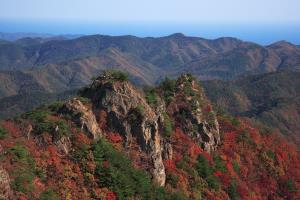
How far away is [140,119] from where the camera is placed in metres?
48.0

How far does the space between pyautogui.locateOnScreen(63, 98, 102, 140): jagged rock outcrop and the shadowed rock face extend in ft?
8.10

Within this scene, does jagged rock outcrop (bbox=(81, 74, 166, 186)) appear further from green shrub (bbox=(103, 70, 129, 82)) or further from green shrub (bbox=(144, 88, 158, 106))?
green shrub (bbox=(144, 88, 158, 106))

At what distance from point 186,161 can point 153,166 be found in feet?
19.8

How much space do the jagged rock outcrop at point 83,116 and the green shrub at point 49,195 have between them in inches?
376

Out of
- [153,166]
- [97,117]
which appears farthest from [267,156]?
[97,117]

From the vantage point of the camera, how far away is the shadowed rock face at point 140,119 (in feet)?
156

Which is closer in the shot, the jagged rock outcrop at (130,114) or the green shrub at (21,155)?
the green shrub at (21,155)

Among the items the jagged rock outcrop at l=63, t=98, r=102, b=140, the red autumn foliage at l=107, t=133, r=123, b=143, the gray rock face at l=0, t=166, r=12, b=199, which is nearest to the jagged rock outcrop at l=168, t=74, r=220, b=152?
the red autumn foliage at l=107, t=133, r=123, b=143

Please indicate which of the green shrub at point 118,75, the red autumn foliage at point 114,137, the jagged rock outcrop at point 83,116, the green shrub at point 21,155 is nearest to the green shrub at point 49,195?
the green shrub at point 21,155

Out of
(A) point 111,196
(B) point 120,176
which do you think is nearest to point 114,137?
(B) point 120,176

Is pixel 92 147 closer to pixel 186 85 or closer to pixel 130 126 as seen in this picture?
pixel 130 126

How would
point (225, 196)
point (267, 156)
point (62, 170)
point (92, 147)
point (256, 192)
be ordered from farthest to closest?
point (267, 156)
point (256, 192)
point (225, 196)
point (92, 147)
point (62, 170)

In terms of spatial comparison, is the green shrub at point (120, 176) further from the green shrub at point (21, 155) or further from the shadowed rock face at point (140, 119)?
the green shrub at point (21, 155)

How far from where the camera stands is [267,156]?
6144 centimetres
